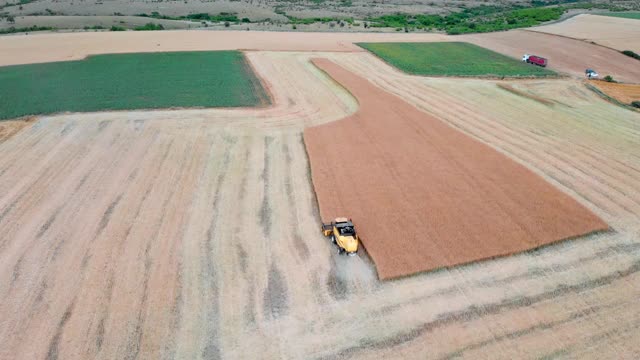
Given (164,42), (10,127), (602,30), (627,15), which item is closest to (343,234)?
(10,127)

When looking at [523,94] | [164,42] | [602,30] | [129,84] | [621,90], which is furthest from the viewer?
[602,30]

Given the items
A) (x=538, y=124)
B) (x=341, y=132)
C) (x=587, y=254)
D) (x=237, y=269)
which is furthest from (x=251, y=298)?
(x=538, y=124)

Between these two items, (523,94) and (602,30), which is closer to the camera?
(523,94)

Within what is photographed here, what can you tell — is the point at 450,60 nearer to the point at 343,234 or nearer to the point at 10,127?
the point at 343,234

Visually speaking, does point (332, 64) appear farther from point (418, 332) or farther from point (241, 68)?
point (418, 332)

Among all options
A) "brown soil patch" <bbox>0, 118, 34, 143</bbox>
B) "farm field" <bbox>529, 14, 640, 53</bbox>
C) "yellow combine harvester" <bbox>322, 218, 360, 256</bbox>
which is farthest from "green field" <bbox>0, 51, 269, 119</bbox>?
"farm field" <bbox>529, 14, 640, 53</bbox>

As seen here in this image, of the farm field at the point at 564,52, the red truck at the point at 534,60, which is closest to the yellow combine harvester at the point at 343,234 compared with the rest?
the farm field at the point at 564,52
